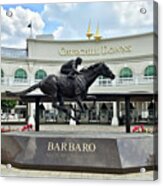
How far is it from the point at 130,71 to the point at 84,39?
26.9 inches

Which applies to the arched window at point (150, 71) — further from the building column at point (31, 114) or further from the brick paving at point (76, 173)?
the building column at point (31, 114)

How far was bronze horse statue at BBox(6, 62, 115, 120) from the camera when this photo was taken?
5.33 m

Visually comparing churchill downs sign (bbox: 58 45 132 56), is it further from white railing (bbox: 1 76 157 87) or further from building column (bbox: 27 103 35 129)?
building column (bbox: 27 103 35 129)

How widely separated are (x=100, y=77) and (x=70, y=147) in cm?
94

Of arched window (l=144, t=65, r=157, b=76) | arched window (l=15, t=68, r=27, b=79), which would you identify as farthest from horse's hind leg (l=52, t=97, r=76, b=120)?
arched window (l=144, t=65, r=157, b=76)

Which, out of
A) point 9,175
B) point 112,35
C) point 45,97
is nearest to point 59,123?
point 45,97

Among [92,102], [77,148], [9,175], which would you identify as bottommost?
[9,175]

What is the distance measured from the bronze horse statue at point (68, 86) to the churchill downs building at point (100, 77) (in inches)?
2.5

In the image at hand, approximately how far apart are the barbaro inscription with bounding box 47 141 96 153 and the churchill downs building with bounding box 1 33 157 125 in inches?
11.5

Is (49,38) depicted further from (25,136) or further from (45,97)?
(25,136)

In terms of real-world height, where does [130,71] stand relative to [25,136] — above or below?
above

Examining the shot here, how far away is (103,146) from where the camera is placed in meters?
5.11

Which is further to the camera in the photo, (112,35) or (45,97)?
(45,97)

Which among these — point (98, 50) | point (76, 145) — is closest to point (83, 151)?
point (76, 145)
